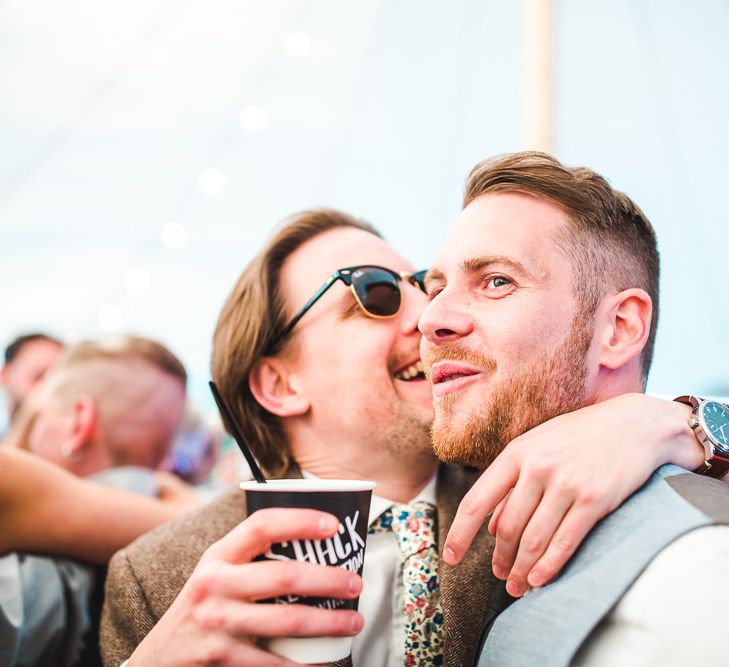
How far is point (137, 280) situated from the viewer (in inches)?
263

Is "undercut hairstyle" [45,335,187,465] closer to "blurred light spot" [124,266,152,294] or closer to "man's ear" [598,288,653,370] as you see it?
"man's ear" [598,288,653,370]

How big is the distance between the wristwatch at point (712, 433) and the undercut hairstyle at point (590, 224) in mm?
277

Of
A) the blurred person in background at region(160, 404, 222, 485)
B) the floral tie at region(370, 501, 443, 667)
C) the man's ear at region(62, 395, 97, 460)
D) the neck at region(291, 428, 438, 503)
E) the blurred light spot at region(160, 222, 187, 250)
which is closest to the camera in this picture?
Answer: the floral tie at region(370, 501, 443, 667)

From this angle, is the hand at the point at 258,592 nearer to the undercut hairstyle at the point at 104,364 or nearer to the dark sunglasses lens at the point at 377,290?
the dark sunglasses lens at the point at 377,290

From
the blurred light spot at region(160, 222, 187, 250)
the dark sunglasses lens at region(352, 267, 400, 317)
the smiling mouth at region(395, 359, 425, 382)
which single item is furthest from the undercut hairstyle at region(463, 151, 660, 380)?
the blurred light spot at region(160, 222, 187, 250)

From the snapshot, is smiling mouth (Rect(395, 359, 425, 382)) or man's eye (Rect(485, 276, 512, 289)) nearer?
man's eye (Rect(485, 276, 512, 289))

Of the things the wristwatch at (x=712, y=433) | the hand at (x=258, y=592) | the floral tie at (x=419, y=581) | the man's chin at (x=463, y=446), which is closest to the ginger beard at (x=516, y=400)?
the man's chin at (x=463, y=446)

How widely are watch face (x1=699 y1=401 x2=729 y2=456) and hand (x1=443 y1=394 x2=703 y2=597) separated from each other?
0.16 feet

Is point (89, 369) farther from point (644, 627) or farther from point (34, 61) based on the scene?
point (34, 61)

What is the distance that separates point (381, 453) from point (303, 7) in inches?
196

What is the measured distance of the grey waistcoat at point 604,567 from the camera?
0.93 m

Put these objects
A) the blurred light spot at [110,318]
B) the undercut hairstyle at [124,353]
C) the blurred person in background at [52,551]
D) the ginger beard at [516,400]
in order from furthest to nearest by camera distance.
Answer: the blurred light spot at [110,318] → the undercut hairstyle at [124,353] → the blurred person in background at [52,551] → the ginger beard at [516,400]

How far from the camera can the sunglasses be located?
1.95 m

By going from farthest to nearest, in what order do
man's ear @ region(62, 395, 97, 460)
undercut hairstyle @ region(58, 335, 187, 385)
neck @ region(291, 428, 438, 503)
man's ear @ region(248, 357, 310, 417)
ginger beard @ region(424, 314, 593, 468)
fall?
1. undercut hairstyle @ region(58, 335, 187, 385)
2. man's ear @ region(62, 395, 97, 460)
3. man's ear @ region(248, 357, 310, 417)
4. neck @ region(291, 428, 438, 503)
5. ginger beard @ region(424, 314, 593, 468)
